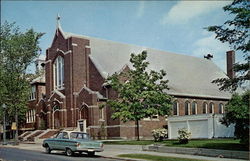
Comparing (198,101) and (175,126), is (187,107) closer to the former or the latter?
(198,101)

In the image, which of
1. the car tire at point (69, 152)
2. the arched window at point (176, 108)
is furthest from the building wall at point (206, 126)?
the car tire at point (69, 152)

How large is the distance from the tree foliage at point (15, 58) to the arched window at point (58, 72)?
7112mm

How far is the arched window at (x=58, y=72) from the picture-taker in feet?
167

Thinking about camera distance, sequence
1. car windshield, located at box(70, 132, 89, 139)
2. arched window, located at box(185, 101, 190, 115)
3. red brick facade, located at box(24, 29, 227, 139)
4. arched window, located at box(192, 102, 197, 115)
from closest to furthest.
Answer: car windshield, located at box(70, 132, 89, 139)
red brick facade, located at box(24, 29, 227, 139)
arched window, located at box(185, 101, 190, 115)
arched window, located at box(192, 102, 197, 115)

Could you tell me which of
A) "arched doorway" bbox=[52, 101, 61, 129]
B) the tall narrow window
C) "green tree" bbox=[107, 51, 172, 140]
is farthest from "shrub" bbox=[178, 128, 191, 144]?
the tall narrow window

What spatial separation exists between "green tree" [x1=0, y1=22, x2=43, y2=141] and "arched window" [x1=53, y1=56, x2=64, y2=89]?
7.07 meters

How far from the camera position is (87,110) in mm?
45281

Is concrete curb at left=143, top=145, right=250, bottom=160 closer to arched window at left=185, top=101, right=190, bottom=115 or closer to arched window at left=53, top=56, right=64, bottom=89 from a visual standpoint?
arched window at left=185, top=101, right=190, bottom=115

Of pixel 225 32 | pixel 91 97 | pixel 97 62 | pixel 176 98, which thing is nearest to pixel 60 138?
pixel 225 32

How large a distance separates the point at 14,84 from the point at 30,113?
1541cm

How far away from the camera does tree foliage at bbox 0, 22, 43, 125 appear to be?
41969 millimetres

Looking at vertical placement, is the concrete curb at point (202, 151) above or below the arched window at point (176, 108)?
below

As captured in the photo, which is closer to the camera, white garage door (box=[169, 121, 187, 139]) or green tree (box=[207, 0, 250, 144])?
green tree (box=[207, 0, 250, 144])

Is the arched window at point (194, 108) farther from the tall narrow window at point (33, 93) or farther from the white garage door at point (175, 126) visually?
the tall narrow window at point (33, 93)
